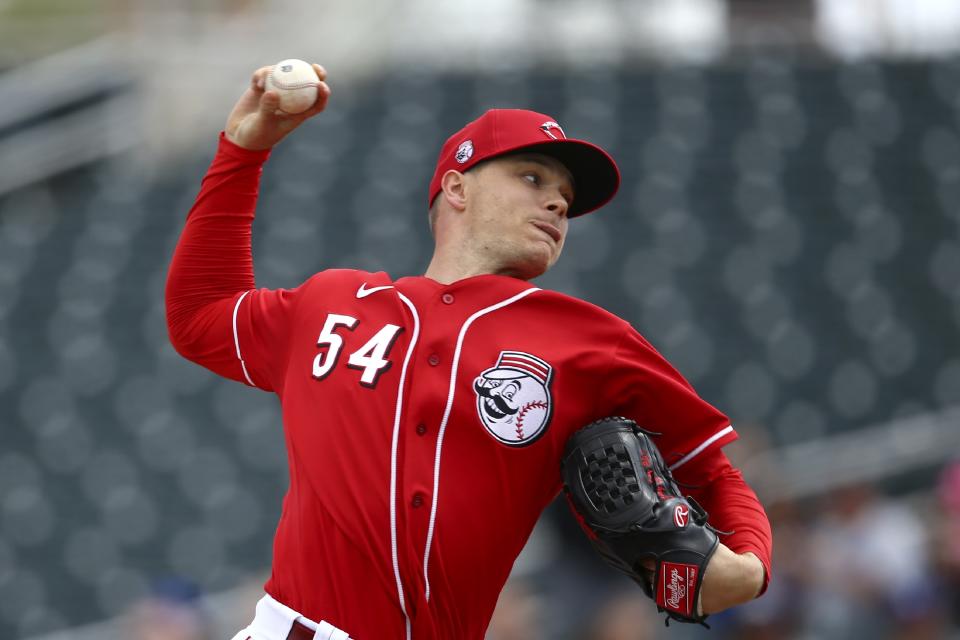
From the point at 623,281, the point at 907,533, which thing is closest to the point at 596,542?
the point at 907,533

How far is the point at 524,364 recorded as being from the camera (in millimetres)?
2129

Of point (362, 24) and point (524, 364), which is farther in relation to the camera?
point (362, 24)

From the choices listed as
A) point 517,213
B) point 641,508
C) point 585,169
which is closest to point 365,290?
point 517,213

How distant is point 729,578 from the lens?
206 cm

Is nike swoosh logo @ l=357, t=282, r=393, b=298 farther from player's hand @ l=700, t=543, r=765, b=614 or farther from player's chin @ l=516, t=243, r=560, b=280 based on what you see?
player's hand @ l=700, t=543, r=765, b=614

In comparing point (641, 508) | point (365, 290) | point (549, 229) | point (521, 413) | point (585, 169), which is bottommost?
point (641, 508)

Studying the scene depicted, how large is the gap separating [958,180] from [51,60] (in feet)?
21.4

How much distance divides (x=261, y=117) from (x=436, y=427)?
2.15 feet

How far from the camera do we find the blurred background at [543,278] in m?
5.86

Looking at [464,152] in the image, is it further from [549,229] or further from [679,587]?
[679,587]

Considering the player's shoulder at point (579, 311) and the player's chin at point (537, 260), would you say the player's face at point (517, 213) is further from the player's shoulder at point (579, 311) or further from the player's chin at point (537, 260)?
the player's shoulder at point (579, 311)

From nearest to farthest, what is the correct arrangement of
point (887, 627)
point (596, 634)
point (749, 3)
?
1. point (596, 634)
2. point (887, 627)
3. point (749, 3)

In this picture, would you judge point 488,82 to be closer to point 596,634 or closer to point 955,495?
point 955,495

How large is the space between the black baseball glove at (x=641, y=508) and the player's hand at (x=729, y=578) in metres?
0.02
